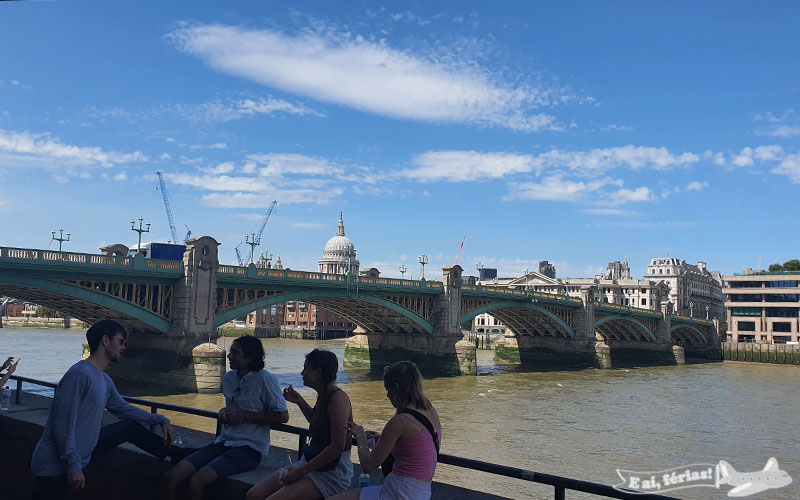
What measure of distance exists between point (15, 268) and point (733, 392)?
46.9m

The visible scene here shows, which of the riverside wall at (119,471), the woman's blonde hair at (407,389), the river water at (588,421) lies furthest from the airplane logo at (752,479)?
the woman's blonde hair at (407,389)

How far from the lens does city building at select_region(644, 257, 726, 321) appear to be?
146875 millimetres

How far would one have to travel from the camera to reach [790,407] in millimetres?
40875

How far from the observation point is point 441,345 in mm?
56125

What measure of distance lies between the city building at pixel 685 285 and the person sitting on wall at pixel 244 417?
146464 millimetres

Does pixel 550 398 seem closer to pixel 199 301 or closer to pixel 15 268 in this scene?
pixel 199 301

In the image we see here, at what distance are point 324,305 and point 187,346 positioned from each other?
16979 mm

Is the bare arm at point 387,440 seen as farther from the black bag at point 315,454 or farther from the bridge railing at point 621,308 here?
the bridge railing at point 621,308

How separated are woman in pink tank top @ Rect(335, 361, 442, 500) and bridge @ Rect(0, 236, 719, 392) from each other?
3161cm

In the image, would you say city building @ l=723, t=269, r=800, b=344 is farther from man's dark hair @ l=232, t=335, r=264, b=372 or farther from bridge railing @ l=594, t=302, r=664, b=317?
man's dark hair @ l=232, t=335, r=264, b=372

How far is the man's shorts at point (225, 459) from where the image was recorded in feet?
20.4

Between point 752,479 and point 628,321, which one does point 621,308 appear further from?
point 752,479

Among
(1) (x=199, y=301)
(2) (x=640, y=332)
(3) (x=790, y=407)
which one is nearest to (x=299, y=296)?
(1) (x=199, y=301)

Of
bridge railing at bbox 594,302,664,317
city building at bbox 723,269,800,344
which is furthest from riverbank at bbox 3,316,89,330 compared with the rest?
city building at bbox 723,269,800,344
